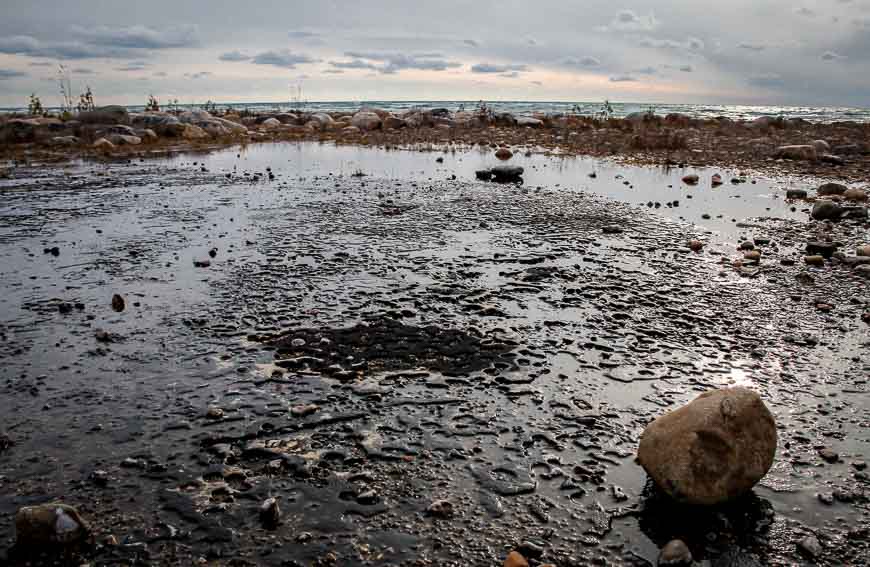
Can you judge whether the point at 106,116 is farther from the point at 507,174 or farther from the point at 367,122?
the point at 507,174

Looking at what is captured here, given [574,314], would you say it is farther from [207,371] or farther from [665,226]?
[665,226]

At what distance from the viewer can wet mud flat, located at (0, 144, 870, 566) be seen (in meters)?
4.14

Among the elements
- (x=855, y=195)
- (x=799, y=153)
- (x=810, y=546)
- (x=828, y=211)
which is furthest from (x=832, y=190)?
(x=810, y=546)

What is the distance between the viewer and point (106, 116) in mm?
39188

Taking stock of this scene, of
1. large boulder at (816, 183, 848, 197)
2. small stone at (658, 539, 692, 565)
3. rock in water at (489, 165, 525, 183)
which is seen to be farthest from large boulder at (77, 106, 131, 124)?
small stone at (658, 539, 692, 565)

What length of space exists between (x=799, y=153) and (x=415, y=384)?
26.0m

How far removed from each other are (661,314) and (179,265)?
8.40 meters

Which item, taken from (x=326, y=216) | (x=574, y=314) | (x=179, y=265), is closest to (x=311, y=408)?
(x=574, y=314)

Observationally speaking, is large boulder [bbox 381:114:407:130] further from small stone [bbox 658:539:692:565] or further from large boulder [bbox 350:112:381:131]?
small stone [bbox 658:539:692:565]

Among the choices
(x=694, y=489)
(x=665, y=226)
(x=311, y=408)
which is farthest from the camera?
(x=665, y=226)

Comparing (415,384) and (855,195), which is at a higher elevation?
(855,195)

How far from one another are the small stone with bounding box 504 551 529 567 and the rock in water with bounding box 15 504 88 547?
300 cm

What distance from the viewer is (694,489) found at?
4289mm

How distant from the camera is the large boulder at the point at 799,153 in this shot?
80.6ft
